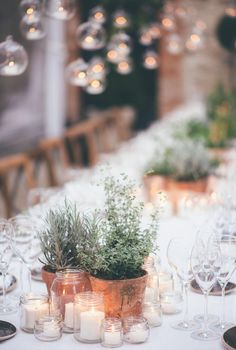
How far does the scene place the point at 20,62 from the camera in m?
2.93

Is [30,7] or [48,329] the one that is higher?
[30,7]

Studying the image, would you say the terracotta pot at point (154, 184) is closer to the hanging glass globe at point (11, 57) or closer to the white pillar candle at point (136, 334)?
the hanging glass globe at point (11, 57)

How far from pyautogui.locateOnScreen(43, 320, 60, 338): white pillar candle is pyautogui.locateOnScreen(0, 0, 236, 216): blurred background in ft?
3.77

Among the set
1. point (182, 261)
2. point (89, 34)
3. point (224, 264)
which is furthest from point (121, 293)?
point (89, 34)

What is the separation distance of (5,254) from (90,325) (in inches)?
17.6

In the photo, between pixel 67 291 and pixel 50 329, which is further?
pixel 67 291

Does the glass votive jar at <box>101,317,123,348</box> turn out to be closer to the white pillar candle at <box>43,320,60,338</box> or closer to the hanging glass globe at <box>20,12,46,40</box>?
the white pillar candle at <box>43,320,60,338</box>

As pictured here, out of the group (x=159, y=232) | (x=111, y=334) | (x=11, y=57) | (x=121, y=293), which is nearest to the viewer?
(x=111, y=334)

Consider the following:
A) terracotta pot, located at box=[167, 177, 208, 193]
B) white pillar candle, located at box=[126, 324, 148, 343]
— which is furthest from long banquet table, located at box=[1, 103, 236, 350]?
terracotta pot, located at box=[167, 177, 208, 193]

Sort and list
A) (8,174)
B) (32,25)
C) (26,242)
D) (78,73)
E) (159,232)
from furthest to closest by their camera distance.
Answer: (8,174) → (78,73) → (159,232) → (32,25) → (26,242)

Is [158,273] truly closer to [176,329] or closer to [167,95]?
[176,329]

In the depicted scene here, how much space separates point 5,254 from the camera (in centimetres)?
242

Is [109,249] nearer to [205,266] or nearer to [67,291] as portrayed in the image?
[67,291]

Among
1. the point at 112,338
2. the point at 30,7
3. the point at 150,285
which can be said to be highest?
the point at 30,7
